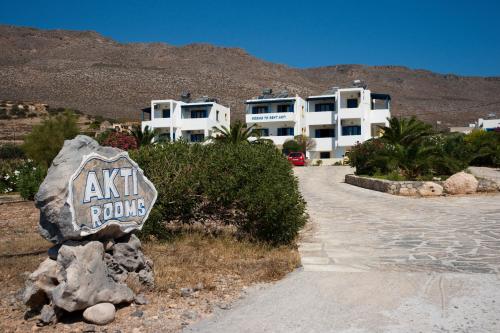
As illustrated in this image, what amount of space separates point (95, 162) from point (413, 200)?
1264 centimetres

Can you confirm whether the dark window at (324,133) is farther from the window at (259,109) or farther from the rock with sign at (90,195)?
the rock with sign at (90,195)

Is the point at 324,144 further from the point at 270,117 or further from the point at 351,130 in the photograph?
the point at 270,117

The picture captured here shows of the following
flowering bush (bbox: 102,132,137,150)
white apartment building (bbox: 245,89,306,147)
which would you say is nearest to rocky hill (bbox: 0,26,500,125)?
white apartment building (bbox: 245,89,306,147)

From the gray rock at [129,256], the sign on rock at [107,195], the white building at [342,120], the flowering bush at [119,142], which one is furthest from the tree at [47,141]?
the white building at [342,120]

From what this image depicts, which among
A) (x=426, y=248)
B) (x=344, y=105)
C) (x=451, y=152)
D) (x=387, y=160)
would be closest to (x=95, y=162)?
(x=426, y=248)

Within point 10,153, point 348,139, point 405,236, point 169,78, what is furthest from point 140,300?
point 169,78

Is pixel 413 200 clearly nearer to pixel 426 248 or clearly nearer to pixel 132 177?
pixel 426 248

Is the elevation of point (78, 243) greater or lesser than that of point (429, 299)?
greater

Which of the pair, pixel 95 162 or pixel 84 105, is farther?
pixel 84 105

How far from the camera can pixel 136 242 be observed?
5.70 meters

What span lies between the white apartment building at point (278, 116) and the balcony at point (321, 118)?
157 centimetres

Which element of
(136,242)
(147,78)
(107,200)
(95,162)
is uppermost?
(147,78)

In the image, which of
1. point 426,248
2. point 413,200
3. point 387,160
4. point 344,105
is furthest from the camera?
point 344,105

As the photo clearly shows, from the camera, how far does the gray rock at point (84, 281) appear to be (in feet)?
14.8
